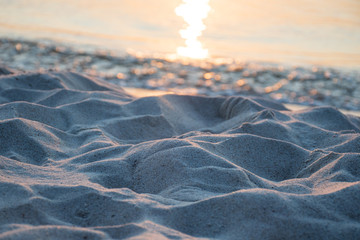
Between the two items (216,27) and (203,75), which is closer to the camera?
(203,75)

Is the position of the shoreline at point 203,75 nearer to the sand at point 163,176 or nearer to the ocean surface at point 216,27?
the ocean surface at point 216,27

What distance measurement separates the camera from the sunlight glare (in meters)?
7.92

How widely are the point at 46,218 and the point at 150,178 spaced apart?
61 centimetres

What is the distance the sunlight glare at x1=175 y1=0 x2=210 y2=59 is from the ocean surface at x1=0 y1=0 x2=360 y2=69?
12 cm

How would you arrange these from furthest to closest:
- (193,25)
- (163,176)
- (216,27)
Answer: (193,25) < (216,27) < (163,176)

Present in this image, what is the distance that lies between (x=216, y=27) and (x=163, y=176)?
788cm

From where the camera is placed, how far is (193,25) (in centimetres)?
980

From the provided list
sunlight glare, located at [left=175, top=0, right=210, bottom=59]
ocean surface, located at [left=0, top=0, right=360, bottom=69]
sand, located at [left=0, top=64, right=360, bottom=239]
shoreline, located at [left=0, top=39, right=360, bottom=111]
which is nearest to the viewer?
sand, located at [left=0, top=64, right=360, bottom=239]

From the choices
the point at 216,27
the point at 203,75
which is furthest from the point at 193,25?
the point at 203,75

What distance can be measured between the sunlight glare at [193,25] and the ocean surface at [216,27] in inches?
4.7

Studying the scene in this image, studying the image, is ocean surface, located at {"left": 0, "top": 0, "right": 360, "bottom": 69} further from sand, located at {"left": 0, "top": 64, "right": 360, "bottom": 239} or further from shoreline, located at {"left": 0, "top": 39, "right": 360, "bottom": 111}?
sand, located at {"left": 0, "top": 64, "right": 360, "bottom": 239}

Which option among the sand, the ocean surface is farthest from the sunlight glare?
the sand

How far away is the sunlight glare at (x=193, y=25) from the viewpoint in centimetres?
792

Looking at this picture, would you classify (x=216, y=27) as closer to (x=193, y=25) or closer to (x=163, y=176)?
(x=193, y=25)
